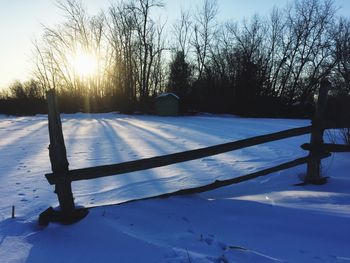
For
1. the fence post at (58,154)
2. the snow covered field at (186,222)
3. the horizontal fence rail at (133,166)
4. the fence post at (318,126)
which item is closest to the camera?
the snow covered field at (186,222)

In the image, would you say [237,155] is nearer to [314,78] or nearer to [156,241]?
[156,241]

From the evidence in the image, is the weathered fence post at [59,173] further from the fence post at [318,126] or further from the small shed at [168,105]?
the small shed at [168,105]

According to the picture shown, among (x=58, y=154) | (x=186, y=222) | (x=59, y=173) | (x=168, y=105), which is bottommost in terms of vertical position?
(x=186, y=222)

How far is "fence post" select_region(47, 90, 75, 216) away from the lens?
3502 millimetres

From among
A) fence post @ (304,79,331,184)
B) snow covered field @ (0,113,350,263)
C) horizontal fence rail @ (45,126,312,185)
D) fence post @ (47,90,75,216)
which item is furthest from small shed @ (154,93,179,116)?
fence post @ (47,90,75,216)

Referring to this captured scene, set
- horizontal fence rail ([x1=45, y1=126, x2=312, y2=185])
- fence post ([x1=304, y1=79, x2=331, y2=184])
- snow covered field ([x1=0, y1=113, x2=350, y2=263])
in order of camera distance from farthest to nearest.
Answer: fence post ([x1=304, y1=79, x2=331, y2=184]), horizontal fence rail ([x1=45, y1=126, x2=312, y2=185]), snow covered field ([x1=0, y1=113, x2=350, y2=263])

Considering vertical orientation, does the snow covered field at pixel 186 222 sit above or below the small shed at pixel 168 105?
below

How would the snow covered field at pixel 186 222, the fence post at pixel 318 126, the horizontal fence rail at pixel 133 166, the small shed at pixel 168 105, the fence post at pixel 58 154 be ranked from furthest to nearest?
the small shed at pixel 168 105 → the fence post at pixel 318 126 → the horizontal fence rail at pixel 133 166 → the fence post at pixel 58 154 → the snow covered field at pixel 186 222

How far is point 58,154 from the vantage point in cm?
356

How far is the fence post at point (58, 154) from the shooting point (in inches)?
138

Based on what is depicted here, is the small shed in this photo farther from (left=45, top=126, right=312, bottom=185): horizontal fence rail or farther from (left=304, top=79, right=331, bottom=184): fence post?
(left=45, top=126, right=312, bottom=185): horizontal fence rail

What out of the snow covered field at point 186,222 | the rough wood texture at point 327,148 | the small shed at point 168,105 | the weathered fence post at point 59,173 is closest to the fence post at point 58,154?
the weathered fence post at point 59,173

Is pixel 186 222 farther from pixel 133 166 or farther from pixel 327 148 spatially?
pixel 327 148

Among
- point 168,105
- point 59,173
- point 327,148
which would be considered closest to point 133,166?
point 59,173
